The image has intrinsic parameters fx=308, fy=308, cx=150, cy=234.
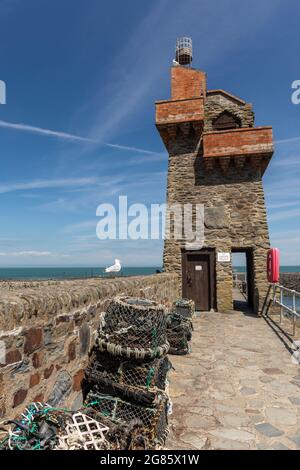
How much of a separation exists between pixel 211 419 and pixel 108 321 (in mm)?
1668

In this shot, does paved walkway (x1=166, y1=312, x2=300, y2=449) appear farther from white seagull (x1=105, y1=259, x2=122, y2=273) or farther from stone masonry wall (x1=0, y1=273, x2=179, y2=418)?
white seagull (x1=105, y1=259, x2=122, y2=273)

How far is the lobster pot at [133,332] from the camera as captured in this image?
3287 millimetres

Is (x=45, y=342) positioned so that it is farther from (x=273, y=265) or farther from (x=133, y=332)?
(x=273, y=265)

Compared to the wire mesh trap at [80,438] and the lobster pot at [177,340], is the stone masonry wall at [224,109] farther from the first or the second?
the wire mesh trap at [80,438]

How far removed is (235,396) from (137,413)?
187cm

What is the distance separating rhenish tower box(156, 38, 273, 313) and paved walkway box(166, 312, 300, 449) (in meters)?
4.94

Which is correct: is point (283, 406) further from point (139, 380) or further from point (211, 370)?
point (139, 380)

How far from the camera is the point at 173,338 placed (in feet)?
20.5

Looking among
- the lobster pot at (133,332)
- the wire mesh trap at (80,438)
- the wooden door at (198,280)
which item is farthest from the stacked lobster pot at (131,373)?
the wooden door at (198,280)

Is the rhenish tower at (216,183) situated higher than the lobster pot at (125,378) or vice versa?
the rhenish tower at (216,183)

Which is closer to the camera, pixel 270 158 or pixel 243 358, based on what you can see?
Answer: pixel 243 358

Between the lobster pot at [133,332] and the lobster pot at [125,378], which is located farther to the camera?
the lobster pot at [133,332]

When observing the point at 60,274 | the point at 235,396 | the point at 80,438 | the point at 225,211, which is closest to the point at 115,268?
the point at 225,211
